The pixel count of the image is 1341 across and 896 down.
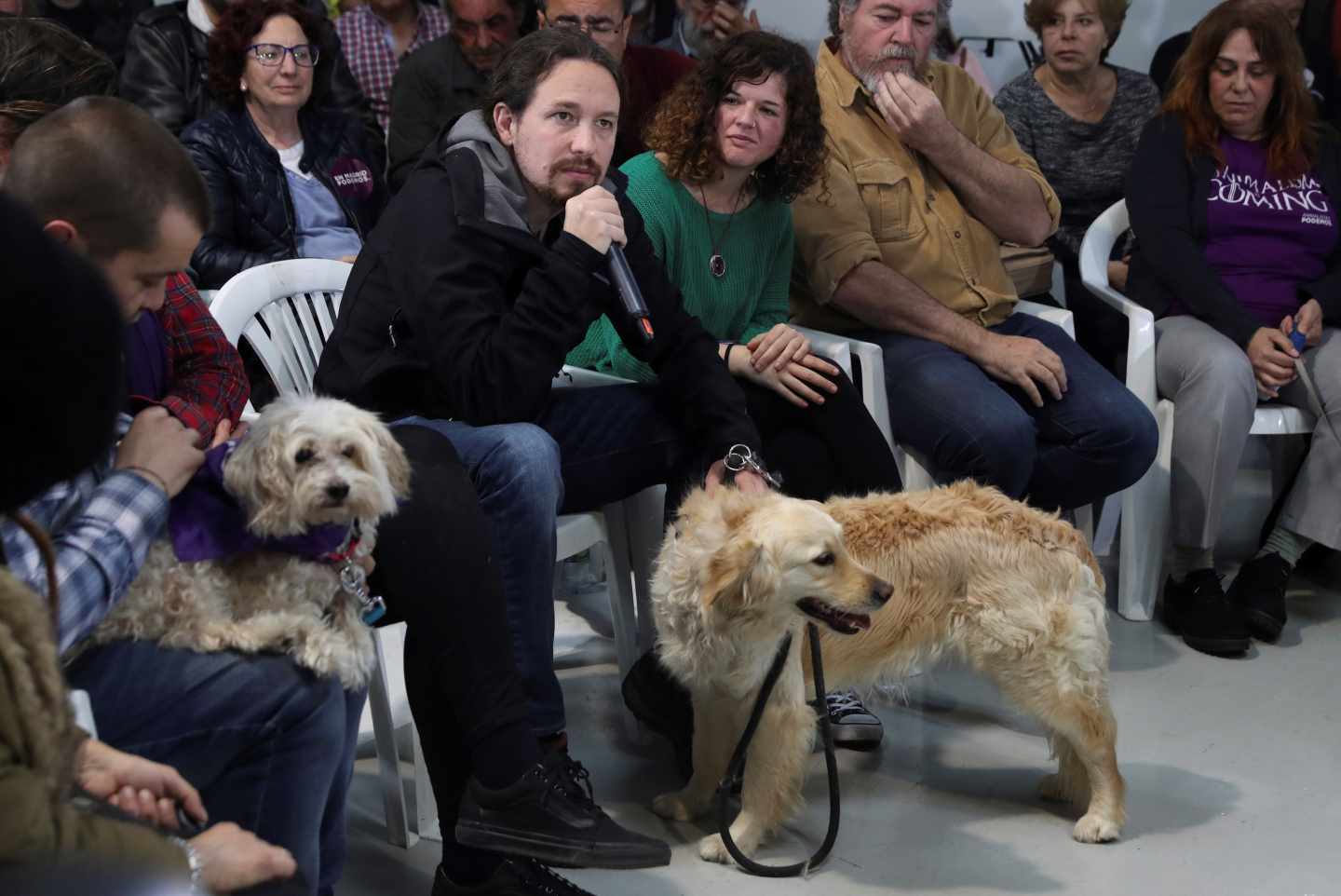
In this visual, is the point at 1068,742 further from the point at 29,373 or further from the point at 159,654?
the point at 29,373

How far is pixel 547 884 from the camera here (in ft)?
6.57

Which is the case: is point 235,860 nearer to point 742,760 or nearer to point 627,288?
point 742,760

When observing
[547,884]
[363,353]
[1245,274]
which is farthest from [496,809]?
[1245,274]

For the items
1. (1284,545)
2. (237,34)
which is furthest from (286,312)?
(1284,545)

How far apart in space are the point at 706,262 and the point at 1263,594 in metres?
1.54

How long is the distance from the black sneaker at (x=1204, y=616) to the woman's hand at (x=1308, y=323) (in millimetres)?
629

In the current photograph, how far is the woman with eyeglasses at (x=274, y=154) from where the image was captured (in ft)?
10.9

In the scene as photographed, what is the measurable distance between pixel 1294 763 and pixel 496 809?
157 cm

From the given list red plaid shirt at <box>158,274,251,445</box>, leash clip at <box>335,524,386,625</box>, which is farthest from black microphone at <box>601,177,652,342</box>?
leash clip at <box>335,524,386,625</box>

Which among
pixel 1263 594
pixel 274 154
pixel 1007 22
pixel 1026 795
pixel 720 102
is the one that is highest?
pixel 1007 22

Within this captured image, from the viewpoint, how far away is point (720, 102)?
2885 mm

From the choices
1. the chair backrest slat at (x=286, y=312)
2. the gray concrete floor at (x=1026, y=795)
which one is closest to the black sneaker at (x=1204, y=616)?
the gray concrete floor at (x=1026, y=795)

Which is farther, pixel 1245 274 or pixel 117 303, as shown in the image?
pixel 1245 274

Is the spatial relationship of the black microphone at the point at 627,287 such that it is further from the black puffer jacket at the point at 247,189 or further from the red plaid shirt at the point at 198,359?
the black puffer jacket at the point at 247,189
